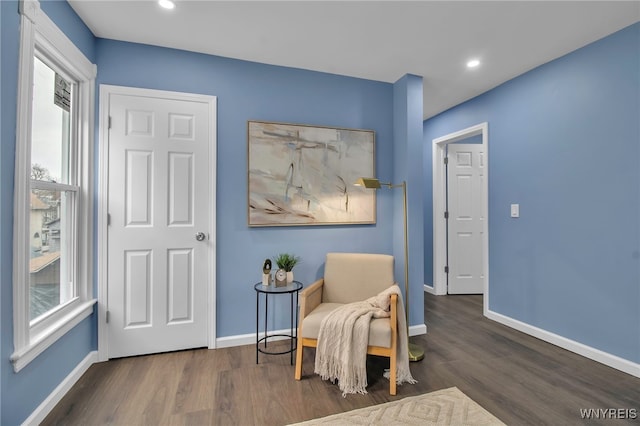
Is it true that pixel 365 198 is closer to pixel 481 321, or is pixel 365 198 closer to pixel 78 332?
pixel 481 321

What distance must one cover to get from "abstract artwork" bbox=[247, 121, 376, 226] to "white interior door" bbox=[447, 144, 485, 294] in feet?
5.78

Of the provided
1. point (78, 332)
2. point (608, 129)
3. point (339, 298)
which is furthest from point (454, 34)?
point (78, 332)

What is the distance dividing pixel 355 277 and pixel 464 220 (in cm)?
246

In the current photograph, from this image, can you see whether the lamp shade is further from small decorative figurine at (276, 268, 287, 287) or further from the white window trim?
the white window trim

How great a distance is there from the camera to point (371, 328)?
2096mm

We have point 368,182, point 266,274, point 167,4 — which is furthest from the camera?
point 266,274

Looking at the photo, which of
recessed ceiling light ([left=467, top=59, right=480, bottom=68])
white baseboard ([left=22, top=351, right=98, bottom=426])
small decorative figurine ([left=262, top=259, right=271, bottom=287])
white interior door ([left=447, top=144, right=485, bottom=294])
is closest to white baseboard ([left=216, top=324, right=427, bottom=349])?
small decorative figurine ([left=262, top=259, right=271, bottom=287])

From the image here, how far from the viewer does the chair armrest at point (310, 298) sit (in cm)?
226

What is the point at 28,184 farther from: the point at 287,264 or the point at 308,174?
the point at 308,174

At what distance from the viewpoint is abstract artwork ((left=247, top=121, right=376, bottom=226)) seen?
2.81m

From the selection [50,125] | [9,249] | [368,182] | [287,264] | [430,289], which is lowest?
[430,289]

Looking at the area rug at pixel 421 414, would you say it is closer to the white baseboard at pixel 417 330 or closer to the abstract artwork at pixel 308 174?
the white baseboard at pixel 417 330

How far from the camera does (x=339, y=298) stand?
2670 millimetres

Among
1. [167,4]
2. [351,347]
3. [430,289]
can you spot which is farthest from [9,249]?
[430,289]
